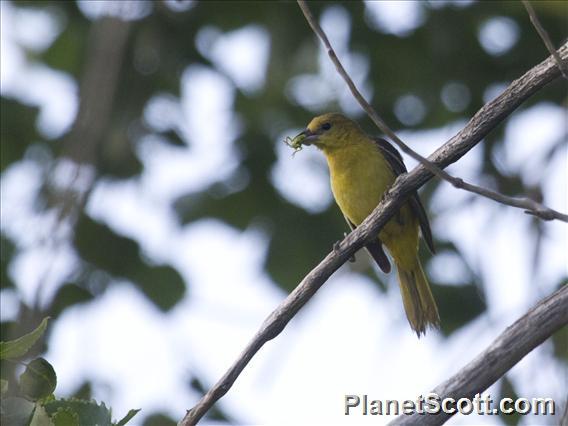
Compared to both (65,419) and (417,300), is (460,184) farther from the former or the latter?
(417,300)

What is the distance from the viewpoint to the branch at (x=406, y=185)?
11.3ft

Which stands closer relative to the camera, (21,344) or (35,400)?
(21,344)

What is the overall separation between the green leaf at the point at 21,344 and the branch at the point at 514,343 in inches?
42.8

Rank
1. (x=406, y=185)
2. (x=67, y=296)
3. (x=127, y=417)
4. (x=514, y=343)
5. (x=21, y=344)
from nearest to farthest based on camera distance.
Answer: (x=514, y=343), (x=21, y=344), (x=127, y=417), (x=406, y=185), (x=67, y=296)

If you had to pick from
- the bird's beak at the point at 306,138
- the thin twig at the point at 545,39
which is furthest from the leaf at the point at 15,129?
the thin twig at the point at 545,39

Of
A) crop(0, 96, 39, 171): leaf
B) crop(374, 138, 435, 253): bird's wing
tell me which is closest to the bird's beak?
crop(374, 138, 435, 253): bird's wing

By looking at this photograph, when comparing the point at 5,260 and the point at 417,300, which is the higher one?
the point at 417,300

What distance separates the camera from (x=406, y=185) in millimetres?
3609

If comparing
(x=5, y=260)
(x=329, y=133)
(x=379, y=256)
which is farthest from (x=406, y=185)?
(x=5, y=260)

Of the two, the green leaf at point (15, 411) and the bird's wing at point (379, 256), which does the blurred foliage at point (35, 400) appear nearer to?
the green leaf at point (15, 411)

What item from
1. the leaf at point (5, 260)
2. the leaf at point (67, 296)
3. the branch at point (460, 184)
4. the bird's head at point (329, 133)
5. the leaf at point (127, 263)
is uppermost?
the bird's head at point (329, 133)

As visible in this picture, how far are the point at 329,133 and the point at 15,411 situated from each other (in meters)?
3.63

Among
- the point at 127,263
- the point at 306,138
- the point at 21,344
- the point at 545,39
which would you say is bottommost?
the point at 127,263

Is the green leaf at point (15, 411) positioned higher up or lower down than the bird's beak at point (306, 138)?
lower down
